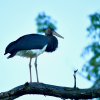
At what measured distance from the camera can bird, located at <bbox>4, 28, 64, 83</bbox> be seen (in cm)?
742

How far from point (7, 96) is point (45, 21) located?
4443mm

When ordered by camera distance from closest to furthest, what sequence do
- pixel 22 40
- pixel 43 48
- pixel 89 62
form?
pixel 22 40
pixel 43 48
pixel 89 62

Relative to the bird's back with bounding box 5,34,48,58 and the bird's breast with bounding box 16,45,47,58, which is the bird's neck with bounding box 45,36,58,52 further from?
the bird's breast with bounding box 16,45,47,58

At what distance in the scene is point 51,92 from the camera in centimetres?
488

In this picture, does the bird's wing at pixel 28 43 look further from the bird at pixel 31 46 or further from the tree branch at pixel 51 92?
the tree branch at pixel 51 92

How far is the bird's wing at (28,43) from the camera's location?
24.3ft

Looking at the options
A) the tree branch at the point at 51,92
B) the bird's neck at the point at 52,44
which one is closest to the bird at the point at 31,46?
the bird's neck at the point at 52,44

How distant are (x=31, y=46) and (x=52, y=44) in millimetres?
1207

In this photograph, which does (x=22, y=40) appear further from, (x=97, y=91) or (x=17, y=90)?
(x=97, y=91)

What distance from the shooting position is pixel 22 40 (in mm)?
8062

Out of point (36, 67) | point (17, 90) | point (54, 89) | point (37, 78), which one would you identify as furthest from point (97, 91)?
point (36, 67)

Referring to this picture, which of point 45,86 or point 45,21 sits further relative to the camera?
point 45,21

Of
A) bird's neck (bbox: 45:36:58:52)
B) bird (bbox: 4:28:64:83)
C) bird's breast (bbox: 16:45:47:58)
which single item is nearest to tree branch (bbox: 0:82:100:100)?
bird (bbox: 4:28:64:83)

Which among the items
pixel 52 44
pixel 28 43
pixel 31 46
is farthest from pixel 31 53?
pixel 52 44
